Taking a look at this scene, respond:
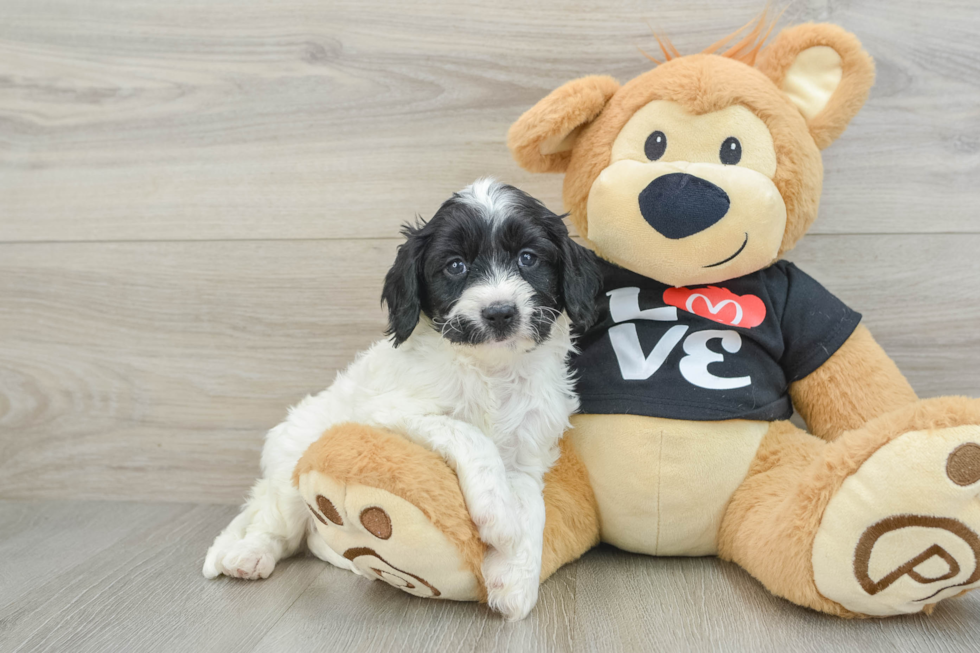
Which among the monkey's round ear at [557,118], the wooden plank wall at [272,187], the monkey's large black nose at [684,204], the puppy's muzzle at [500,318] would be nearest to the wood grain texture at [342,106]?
the wooden plank wall at [272,187]

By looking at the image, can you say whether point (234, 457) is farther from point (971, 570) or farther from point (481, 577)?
point (971, 570)

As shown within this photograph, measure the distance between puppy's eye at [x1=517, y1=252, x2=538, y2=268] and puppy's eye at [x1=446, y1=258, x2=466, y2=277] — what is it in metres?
0.11

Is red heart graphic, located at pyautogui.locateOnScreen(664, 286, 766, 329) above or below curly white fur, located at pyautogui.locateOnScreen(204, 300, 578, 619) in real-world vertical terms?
above

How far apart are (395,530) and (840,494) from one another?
2.47 ft

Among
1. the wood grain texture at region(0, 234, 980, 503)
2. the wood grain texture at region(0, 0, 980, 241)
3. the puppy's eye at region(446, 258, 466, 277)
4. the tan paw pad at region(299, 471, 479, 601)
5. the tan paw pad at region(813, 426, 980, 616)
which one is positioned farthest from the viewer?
the wood grain texture at region(0, 234, 980, 503)

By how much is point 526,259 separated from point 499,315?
Result: 167 mm

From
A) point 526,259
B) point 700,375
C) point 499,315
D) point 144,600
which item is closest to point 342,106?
point 526,259

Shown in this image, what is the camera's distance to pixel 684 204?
4.31ft

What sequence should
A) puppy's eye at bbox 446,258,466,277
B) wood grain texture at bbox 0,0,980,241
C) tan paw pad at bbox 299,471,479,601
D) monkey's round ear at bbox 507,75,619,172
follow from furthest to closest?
wood grain texture at bbox 0,0,980,241, monkey's round ear at bbox 507,75,619,172, puppy's eye at bbox 446,258,466,277, tan paw pad at bbox 299,471,479,601

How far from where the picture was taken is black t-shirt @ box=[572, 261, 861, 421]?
4.56 ft

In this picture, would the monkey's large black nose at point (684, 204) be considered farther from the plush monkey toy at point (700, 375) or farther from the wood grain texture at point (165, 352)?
the wood grain texture at point (165, 352)

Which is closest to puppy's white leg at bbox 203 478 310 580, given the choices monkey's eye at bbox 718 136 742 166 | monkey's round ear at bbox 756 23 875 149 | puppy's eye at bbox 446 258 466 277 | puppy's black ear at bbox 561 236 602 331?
puppy's eye at bbox 446 258 466 277

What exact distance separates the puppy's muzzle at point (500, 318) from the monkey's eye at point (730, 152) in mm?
538

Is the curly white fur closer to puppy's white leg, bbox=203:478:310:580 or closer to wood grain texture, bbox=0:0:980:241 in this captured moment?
puppy's white leg, bbox=203:478:310:580
